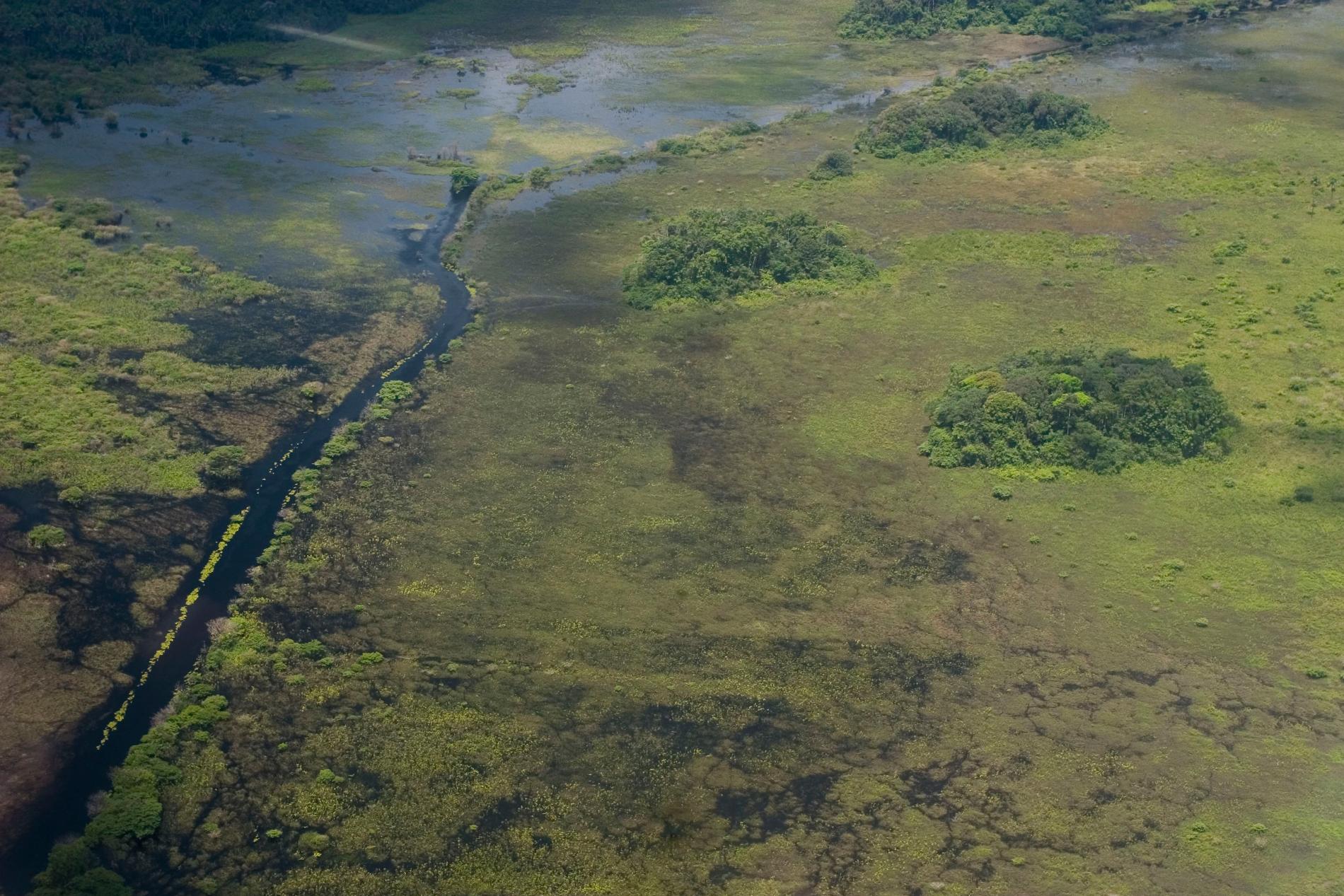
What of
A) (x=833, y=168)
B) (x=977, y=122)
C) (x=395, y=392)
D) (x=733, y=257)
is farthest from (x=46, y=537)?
(x=977, y=122)

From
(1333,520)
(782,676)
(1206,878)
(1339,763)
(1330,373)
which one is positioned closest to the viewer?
(1206,878)

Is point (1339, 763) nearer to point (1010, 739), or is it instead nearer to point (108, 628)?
point (1010, 739)

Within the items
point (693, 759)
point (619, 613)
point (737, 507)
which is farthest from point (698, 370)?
point (693, 759)

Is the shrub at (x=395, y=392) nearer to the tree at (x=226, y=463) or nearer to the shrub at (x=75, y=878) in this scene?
the tree at (x=226, y=463)

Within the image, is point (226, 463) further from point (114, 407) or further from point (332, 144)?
point (332, 144)

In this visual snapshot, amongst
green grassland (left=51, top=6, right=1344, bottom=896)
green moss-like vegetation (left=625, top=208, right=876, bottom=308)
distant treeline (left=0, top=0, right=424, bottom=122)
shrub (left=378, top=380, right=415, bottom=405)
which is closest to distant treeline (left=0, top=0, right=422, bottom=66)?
distant treeline (left=0, top=0, right=424, bottom=122)

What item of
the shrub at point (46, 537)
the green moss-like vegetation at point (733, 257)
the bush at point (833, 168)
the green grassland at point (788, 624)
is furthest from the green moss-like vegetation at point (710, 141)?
the shrub at point (46, 537)
